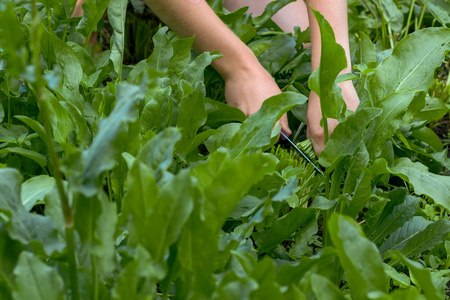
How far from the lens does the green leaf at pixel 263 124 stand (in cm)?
113

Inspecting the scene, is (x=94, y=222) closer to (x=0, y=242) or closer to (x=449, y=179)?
(x=0, y=242)

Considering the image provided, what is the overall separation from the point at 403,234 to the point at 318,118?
372 millimetres

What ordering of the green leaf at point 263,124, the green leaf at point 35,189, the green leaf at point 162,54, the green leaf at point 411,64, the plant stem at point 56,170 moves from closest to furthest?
the plant stem at point 56,170
the green leaf at point 35,189
the green leaf at point 263,124
the green leaf at point 411,64
the green leaf at point 162,54

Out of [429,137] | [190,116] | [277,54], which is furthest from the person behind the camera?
[277,54]

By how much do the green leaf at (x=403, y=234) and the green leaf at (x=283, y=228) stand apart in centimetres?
20

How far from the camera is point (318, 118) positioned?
150 centimetres

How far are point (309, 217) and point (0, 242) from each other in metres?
0.61

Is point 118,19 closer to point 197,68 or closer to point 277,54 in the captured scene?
point 197,68

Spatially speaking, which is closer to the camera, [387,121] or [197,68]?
[387,121]

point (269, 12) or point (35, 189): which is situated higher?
point (35, 189)

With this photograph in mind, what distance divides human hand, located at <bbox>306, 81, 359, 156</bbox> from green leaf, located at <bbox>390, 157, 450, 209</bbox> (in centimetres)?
→ 23

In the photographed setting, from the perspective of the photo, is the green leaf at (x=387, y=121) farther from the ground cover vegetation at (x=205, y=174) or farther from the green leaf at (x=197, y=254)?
the green leaf at (x=197, y=254)

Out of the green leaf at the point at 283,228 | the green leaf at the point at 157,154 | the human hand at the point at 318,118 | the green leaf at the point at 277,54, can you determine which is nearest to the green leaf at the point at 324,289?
the green leaf at the point at 157,154

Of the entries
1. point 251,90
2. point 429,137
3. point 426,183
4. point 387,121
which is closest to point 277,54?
point 251,90
